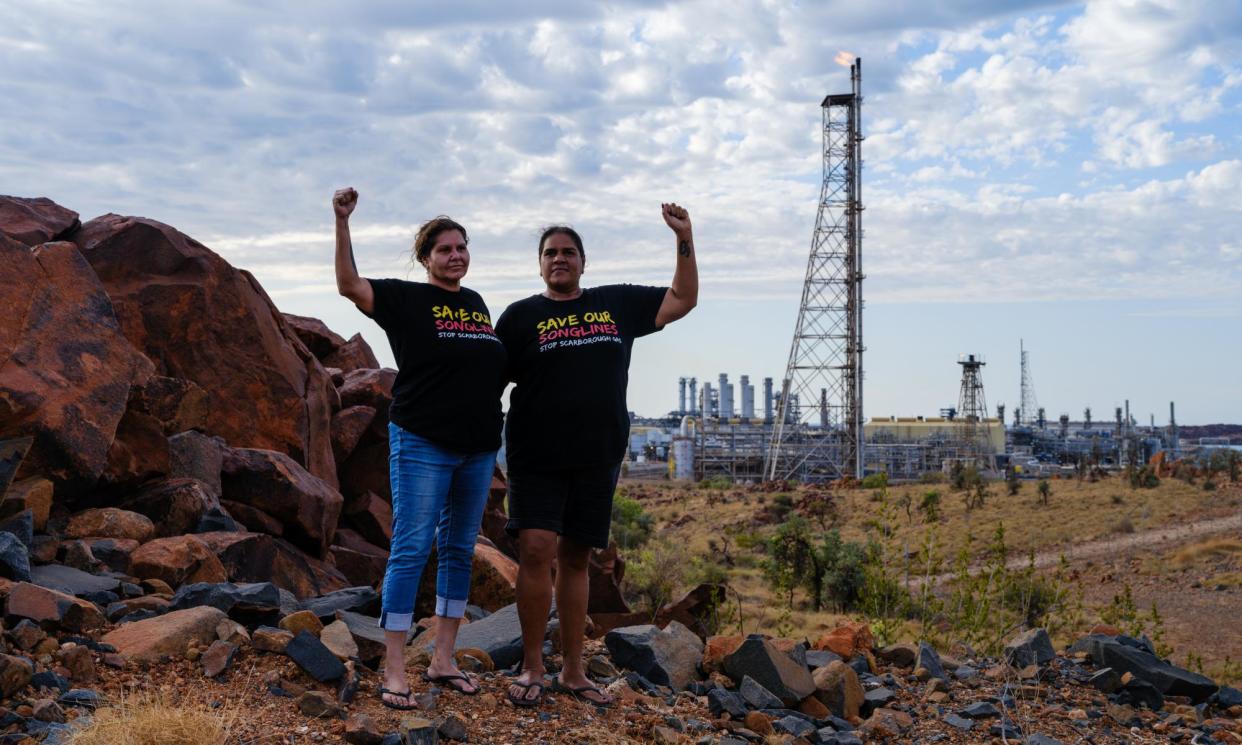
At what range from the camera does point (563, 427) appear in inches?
196

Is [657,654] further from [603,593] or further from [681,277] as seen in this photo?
[603,593]

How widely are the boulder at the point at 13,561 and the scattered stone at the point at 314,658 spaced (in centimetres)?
172

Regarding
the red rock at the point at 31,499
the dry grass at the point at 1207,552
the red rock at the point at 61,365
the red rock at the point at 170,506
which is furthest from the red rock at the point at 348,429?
the dry grass at the point at 1207,552

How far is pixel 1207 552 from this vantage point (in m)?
23.5

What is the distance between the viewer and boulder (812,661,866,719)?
20.0ft

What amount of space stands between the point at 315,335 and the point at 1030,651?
816 centimetres

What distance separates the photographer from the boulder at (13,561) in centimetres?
580

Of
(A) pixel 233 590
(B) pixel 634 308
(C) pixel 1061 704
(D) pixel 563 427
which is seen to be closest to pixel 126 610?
(A) pixel 233 590

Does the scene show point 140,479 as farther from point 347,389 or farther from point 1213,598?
point 1213,598

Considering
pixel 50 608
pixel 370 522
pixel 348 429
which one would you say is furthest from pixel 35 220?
pixel 50 608

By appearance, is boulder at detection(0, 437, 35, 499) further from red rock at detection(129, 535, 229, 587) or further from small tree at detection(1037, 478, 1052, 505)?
small tree at detection(1037, 478, 1052, 505)

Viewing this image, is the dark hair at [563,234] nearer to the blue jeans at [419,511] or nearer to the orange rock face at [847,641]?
the blue jeans at [419,511]

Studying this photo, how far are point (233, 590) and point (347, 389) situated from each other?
524cm

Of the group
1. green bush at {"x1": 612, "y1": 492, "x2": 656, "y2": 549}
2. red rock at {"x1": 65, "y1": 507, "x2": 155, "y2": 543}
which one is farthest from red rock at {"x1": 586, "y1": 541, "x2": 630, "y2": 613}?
green bush at {"x1": 612, "y1": 492, "x2": 656, "y2": 549}
